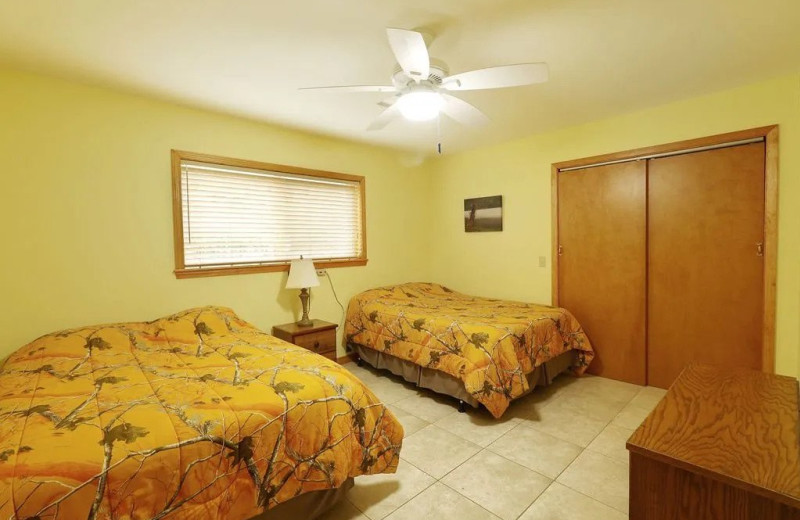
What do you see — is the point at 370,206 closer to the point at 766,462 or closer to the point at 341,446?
the point at 341,446

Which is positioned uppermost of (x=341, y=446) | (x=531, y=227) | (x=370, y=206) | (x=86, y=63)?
(x=86, y=63)

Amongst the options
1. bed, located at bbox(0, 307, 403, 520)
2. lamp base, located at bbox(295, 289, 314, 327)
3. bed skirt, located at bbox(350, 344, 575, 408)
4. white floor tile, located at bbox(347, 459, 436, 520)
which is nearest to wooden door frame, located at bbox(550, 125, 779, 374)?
bed skirt, located at bbox(350, 344, 575, 408)

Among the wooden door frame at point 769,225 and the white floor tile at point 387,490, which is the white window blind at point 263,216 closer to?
the white floor tile at point 387,490

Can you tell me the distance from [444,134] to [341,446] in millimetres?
2923

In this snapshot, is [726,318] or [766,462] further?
[726,318]

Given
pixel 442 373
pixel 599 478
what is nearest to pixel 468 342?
pixel 442 373

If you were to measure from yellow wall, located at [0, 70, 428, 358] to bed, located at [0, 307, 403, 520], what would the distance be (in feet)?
1.16

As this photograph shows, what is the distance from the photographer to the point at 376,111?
293cm

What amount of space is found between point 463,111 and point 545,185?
5.66 ft

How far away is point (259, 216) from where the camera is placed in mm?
3203

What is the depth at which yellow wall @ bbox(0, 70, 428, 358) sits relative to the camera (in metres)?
2.19

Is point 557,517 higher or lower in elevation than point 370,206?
lower

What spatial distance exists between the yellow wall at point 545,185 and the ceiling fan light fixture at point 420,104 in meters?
1.88

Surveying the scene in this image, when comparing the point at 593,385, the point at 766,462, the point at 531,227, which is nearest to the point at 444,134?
the point at 531,227
